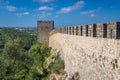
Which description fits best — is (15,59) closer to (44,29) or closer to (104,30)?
(44,29)

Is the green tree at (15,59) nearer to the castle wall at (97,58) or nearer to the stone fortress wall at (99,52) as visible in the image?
the castle wall at (97,58)

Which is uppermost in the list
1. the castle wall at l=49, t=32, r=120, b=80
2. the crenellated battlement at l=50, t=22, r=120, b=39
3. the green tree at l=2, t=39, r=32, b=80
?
the crenellated battlement at l=50, t=22, r=120, b=39

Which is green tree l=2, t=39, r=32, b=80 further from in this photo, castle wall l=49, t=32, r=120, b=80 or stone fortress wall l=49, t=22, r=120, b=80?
stone fortress wall l=49, t=22, r=120, b=80

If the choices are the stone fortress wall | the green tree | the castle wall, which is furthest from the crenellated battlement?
the green tree

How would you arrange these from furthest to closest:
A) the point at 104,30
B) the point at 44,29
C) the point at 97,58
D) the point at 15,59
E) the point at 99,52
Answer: the point at 44,29, the point at 15,59, the point at 97,58, the point at 99,52, the point at 104,30

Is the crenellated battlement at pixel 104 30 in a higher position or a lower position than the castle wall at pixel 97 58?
higher

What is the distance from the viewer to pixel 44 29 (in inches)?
1777

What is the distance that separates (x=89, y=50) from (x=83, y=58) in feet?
4.56

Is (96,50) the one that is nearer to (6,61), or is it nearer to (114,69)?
(114,69)

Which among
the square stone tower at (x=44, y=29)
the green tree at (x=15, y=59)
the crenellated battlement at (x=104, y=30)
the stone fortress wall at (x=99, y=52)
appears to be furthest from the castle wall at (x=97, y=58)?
the square stone tower at (x=44, y=29)

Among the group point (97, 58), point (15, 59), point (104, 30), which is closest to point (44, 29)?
point (15, 59)

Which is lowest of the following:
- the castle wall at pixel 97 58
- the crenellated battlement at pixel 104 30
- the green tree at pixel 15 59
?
the green tree at pixel 15 59

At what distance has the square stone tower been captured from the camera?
44500 millimetres

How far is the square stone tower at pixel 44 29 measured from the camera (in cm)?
4450
